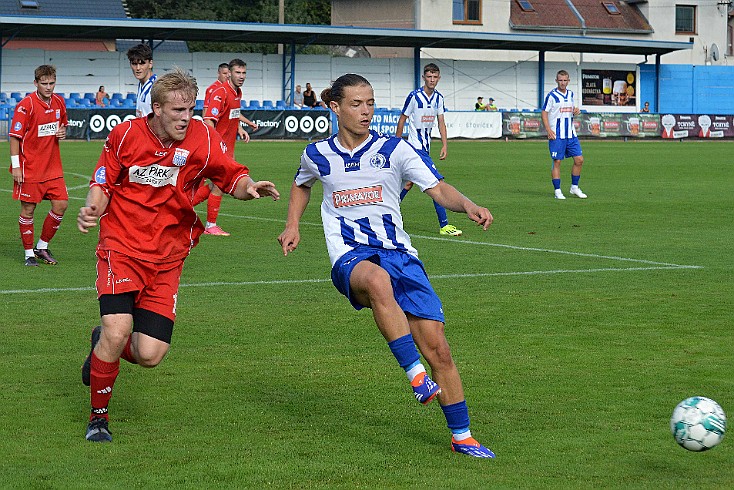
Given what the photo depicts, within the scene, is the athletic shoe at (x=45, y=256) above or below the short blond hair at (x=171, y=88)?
below

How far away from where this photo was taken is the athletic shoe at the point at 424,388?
5254mm

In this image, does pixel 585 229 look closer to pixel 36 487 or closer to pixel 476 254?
pixel 476 254

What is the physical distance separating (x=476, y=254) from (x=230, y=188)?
23.5 ft

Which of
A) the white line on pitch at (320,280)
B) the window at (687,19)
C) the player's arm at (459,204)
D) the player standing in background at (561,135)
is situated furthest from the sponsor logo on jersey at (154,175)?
the window at (687,19)

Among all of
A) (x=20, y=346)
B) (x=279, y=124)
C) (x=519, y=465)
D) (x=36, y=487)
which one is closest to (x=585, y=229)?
(x=20, y=346)

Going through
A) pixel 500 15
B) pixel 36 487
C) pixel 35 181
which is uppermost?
pixel 500 15

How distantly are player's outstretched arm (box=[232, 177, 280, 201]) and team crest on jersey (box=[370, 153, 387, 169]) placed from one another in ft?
1.69

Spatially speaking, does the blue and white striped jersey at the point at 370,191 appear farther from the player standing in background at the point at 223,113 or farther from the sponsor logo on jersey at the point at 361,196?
the player standing in background at the point at 223,113

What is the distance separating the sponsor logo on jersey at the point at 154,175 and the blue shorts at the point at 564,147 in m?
15.0

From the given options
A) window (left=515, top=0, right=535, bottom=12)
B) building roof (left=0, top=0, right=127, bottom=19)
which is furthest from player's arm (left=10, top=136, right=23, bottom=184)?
window (left=515, top=0, right=535, bottom=12)

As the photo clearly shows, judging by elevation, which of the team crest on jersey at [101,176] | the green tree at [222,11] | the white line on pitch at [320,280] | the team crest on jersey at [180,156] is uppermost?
the green tree at [222,11]

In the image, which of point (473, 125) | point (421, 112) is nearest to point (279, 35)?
point (473, 125)

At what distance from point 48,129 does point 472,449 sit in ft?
26.6

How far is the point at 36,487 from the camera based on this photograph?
193 inches
